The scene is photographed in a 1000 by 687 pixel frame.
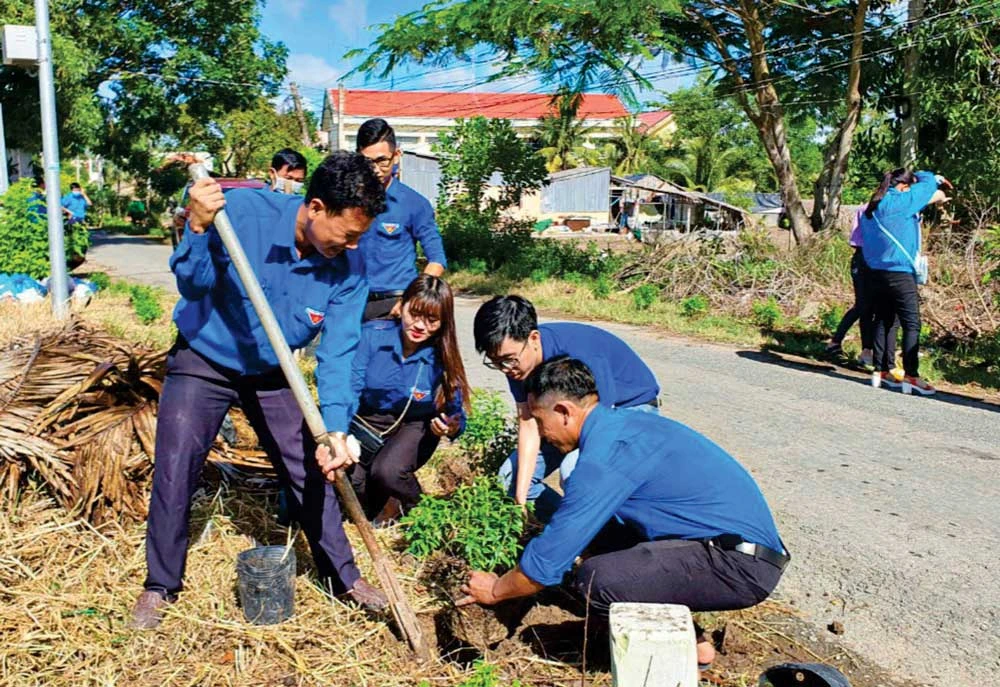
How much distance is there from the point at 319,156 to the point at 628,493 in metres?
32.7

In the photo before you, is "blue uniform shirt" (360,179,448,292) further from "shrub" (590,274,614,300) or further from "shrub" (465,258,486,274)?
"shrub" (465,258,486,274)

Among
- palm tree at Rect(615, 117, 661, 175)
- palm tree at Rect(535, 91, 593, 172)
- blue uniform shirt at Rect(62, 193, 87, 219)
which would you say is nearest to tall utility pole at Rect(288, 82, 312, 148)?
palm tree at Rect(535, 91, 593, 172)

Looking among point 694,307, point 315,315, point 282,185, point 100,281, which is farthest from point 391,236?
point 100,281

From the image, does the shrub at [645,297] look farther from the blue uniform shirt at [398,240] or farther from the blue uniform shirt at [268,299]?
the blue uniform shirt at [268,299]

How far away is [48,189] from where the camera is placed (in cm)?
978

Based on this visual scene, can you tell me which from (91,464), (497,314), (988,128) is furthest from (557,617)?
(988,128)

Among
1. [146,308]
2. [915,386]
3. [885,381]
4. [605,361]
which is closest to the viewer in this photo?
[605,361]

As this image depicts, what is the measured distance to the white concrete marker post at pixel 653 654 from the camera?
240cm

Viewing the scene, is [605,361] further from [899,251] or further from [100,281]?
[100,281]

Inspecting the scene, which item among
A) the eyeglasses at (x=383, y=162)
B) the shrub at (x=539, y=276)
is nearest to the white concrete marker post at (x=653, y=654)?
the eyeglasses at (x=383, y=162)

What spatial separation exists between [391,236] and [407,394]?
1.23 metres

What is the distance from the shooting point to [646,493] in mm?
3107

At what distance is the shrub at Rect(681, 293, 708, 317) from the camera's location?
12078 mm

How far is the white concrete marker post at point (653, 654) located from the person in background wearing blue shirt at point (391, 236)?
2758mm
